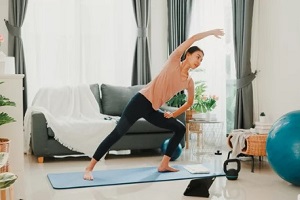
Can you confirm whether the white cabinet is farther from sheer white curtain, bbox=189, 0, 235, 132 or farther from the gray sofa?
sheer white curtain, bbox=189, 0, 235, 132

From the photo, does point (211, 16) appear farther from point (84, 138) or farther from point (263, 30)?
point (84, 138)

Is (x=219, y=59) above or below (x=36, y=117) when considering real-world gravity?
above

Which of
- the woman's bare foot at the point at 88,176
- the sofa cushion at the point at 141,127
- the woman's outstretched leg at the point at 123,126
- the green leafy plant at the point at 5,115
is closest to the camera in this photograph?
the green leafy plant at the point at 5,115

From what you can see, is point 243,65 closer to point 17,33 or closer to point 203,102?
point 203,102

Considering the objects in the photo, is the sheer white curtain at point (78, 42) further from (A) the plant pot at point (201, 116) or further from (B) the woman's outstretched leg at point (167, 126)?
(B) the woman's outstretched leg at point (167, 126)

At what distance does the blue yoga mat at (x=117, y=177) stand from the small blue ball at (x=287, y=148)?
0.69 meters

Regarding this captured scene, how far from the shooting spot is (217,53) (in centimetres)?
608

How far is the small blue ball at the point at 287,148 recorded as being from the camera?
3.67 metres

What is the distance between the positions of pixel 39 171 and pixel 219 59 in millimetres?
3042

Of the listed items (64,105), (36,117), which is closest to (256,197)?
(36,117)

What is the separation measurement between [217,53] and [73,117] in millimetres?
2283

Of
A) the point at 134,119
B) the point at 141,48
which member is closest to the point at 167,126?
the point at 134,119

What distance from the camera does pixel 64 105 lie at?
18.9 feet

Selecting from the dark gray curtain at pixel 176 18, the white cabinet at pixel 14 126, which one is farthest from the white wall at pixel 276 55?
the white cabinet at pixel 14 126
